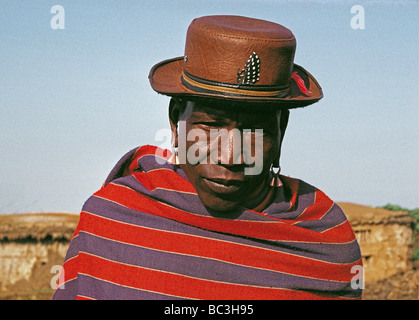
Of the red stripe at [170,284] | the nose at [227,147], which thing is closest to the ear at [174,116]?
the nose at [227,147]

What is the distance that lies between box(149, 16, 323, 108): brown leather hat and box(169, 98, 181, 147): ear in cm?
11

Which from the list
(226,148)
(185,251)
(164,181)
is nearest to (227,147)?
(226,148)

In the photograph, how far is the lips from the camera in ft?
10.6

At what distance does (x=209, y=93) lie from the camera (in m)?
3.22

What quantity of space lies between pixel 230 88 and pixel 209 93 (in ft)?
0.36

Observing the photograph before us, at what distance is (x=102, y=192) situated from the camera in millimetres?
3633

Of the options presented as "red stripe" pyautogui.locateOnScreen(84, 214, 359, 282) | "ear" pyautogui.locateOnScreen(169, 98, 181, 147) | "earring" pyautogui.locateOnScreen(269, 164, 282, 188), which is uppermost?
"ear" pyautogui.locateOnScreen(169, 98, 181, 147)

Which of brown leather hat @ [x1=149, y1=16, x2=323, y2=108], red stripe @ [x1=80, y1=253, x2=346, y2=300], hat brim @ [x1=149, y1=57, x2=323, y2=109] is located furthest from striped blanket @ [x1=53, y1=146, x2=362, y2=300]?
brown leather hat @ [x1=149, y1=16, x2=323, y2=108]

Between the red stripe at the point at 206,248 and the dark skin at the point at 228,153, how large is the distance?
20 centimetres

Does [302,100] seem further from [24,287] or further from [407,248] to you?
[407,248]

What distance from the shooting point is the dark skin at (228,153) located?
3217 millimetres

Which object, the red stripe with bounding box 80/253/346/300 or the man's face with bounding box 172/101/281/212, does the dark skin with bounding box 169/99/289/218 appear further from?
the red stripe with bounding box 80/253/346/300

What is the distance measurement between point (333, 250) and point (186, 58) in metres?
1.39
